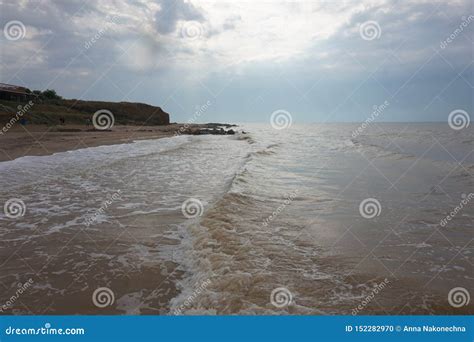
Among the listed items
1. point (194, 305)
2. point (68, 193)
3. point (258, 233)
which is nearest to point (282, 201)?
point (258, 233)

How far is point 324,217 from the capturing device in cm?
805

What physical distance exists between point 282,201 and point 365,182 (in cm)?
491

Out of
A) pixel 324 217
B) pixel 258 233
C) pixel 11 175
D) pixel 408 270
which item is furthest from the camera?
pixel 11 175

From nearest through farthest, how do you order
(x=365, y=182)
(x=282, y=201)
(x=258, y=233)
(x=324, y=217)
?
1. (x=258, y=233)
2. (x=324, y=217)
3. (x=282, y=201)
4. (x=365, y=182)

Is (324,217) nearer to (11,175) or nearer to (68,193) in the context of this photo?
(68,193)
